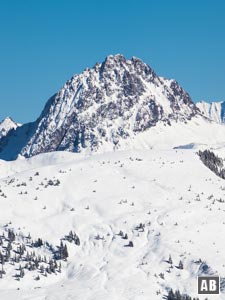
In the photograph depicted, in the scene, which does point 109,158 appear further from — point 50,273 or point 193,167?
point 50,273

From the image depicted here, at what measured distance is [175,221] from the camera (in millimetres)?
51844

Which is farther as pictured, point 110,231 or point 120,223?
point 120,223

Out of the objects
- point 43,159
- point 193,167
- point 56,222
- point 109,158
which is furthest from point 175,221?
point 43,159

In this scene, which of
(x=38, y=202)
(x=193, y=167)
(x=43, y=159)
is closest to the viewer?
(x=38, y=202)

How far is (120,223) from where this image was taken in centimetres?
5241

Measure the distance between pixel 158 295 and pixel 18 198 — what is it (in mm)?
20252

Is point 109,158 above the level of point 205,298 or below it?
above

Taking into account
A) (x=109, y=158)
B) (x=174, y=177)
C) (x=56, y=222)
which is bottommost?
(x=56, y=222)

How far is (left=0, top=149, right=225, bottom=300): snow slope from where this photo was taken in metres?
43.4

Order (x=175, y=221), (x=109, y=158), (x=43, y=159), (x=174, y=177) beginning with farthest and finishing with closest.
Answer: (x=43, y=159), (x=109, y=158), (x=174, y=177), (x=175, y=221)

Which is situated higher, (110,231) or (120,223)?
(120,223)

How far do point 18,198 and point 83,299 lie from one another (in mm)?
18507

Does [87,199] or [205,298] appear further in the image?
[87,199]

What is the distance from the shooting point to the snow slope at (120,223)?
43.4 metres
